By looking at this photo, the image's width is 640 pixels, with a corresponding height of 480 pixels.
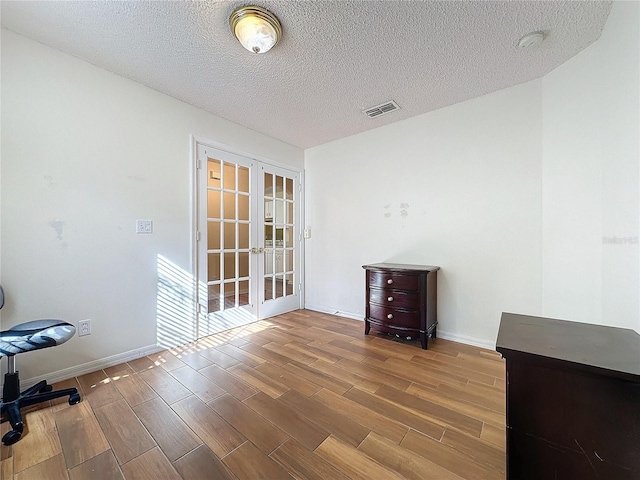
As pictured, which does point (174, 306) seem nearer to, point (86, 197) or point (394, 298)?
point (86, 197)

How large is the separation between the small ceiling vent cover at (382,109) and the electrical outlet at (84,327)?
3.19 meters

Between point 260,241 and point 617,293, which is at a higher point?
point 260,241

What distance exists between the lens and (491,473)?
1.11m

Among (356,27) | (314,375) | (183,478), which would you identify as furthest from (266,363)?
(356,27)

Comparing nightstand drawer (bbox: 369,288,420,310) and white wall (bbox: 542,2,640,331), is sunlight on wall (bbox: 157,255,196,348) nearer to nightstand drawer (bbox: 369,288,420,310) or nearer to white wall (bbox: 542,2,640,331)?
nightstand drawer (bbox: 369,288,420,310)

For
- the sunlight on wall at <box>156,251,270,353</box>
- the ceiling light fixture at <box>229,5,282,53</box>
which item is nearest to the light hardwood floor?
the sunlight on wall at <box>156,251,270,353</box>

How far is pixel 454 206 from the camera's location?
258 centimetres

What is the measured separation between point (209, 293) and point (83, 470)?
65.7 inches

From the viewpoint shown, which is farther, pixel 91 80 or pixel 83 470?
pixel 91 80

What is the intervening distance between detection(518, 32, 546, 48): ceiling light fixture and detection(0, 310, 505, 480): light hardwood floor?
7.84ft

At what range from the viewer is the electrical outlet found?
1946mm

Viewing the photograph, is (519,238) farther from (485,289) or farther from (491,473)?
(491,473)

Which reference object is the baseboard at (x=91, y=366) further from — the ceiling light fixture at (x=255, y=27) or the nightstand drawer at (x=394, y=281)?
the ceiling light fixture at (x=255, y=27)

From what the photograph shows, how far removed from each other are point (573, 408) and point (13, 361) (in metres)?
2.76
